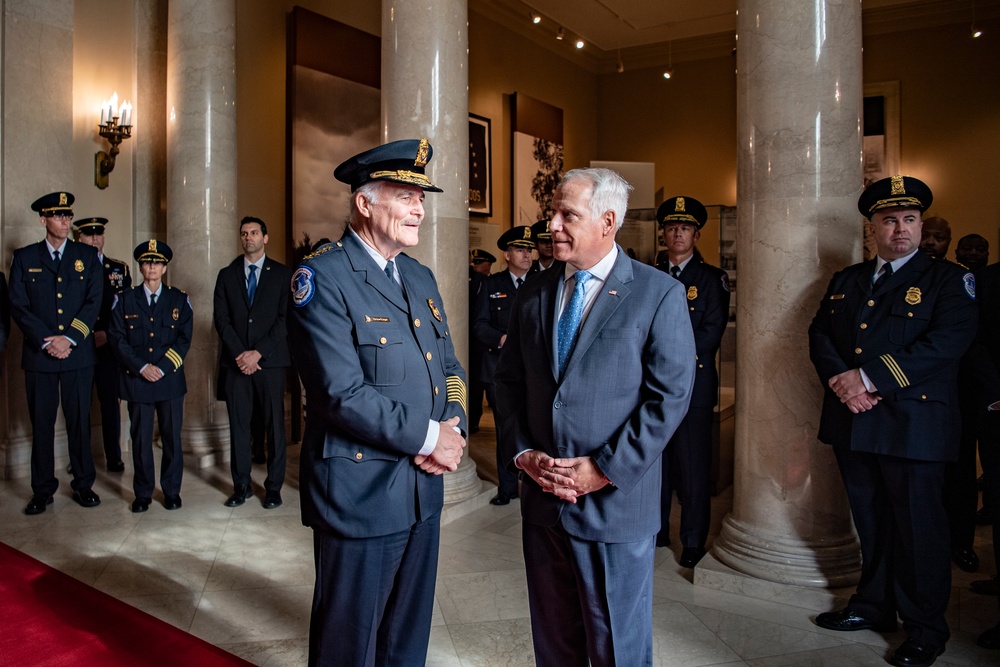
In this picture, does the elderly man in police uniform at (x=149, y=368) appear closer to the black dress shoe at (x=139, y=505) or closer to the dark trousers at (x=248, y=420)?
the black dress shoe at (x=139, y=505)

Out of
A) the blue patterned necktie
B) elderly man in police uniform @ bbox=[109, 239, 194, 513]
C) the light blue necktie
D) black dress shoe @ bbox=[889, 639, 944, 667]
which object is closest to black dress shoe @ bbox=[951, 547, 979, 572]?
black dress shoe @ bbox=[889, 639, 944, 667]

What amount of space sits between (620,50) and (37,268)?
10332 millimetres

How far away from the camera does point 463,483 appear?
4.98 metres

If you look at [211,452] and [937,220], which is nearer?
[937,220]

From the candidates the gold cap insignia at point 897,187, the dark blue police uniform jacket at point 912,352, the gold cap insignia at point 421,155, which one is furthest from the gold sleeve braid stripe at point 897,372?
the gold cap insignia at point 421,155

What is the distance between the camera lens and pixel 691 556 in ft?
13.3

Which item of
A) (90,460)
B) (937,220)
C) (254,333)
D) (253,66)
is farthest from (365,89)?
(937,220)

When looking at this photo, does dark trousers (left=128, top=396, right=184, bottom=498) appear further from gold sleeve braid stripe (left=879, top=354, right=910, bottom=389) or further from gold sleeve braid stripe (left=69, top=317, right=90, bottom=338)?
gold sleeve braid stripe (left=879, top=354, right=910, bottom=389)

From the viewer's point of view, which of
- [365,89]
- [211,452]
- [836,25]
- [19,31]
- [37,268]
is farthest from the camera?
[365,89]

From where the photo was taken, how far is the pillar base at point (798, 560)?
11.6 feet

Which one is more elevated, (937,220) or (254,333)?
(937,220)

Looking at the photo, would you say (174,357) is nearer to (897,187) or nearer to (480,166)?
(897,187)

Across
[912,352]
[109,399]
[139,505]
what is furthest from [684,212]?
[109,399]

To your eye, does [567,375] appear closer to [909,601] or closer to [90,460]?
[909,601]
